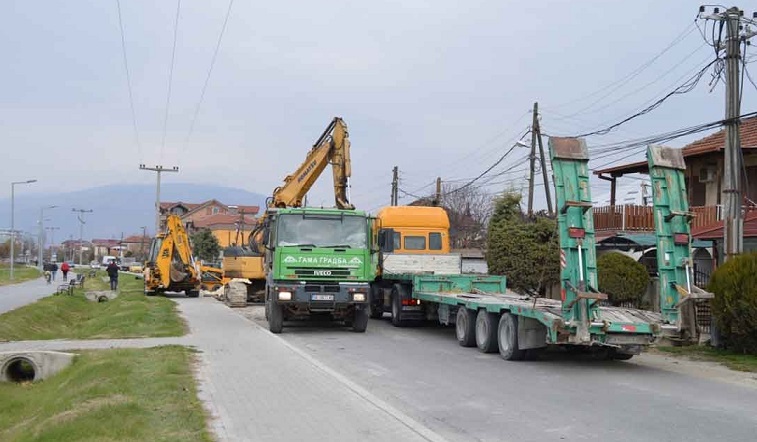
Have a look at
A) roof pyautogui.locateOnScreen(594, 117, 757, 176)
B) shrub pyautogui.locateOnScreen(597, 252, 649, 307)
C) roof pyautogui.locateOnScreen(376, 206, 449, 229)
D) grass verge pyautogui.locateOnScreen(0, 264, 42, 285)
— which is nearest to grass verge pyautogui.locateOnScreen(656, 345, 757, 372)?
shrub pyautogui.locateOnScreen(597, 252, 649, 307)

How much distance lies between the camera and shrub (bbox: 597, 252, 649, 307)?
2133 centimetres

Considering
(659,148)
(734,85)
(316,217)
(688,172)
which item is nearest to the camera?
(659,148)

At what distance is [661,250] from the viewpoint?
12812 millimetres

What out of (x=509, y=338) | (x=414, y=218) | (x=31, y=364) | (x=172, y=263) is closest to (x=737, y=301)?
(x=509, y=338)

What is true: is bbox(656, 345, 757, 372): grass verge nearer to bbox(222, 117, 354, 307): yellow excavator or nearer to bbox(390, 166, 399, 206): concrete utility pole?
bbox(222, 117, 354, 307): yellow excavator

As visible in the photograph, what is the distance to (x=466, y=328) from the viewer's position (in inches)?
612

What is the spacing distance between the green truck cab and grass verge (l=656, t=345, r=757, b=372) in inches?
273

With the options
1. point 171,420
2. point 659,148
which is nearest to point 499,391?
point 171,420

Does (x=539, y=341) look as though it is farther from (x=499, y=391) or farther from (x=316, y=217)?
(x=316, y=217)

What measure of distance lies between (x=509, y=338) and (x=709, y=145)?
62.0 ft

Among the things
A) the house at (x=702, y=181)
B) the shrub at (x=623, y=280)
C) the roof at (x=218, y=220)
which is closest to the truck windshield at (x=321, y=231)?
the shrub at (x=623, y=280)

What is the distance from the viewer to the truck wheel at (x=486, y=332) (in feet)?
46.8

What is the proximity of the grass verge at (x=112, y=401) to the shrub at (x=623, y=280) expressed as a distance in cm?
1280

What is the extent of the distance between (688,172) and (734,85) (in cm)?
1439
